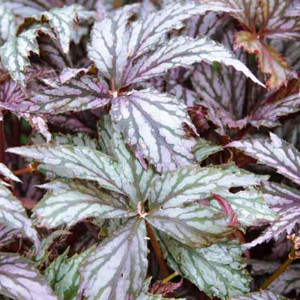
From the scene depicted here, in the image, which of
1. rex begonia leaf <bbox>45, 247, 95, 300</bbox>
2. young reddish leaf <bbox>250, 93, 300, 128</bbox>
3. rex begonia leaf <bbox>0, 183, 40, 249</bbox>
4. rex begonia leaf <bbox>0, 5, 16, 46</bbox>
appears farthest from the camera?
rex begonia leaf <bbox>0, 5, 16, 46</bbox>

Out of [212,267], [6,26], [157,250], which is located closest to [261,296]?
[212,267]

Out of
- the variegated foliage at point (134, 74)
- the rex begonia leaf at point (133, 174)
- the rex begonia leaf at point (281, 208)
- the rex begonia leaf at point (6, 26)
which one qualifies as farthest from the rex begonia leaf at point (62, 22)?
the rex begonia leaf at point (281, 208)

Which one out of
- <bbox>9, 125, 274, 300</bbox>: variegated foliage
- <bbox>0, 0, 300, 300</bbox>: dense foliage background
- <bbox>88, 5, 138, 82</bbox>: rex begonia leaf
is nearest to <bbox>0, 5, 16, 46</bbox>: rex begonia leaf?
<bbox>0, 0, 300, 300</bbox>: dense foliage background

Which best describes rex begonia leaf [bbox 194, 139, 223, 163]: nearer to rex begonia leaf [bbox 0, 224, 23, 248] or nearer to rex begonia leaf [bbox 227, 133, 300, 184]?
rex begonia leaf [bbox 227, 133, 300, 184]

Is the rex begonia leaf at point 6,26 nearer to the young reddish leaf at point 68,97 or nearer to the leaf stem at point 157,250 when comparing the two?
the young reddish leaf at point 68,97

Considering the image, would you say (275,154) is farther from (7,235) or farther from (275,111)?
(7,235)

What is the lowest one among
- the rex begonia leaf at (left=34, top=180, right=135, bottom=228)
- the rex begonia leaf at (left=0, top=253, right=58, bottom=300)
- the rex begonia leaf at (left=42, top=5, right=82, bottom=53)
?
the rex begonia leaf at (left=0, top=253, right=58, bottom=300)

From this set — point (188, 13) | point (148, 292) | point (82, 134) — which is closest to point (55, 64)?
point (82, 134)
